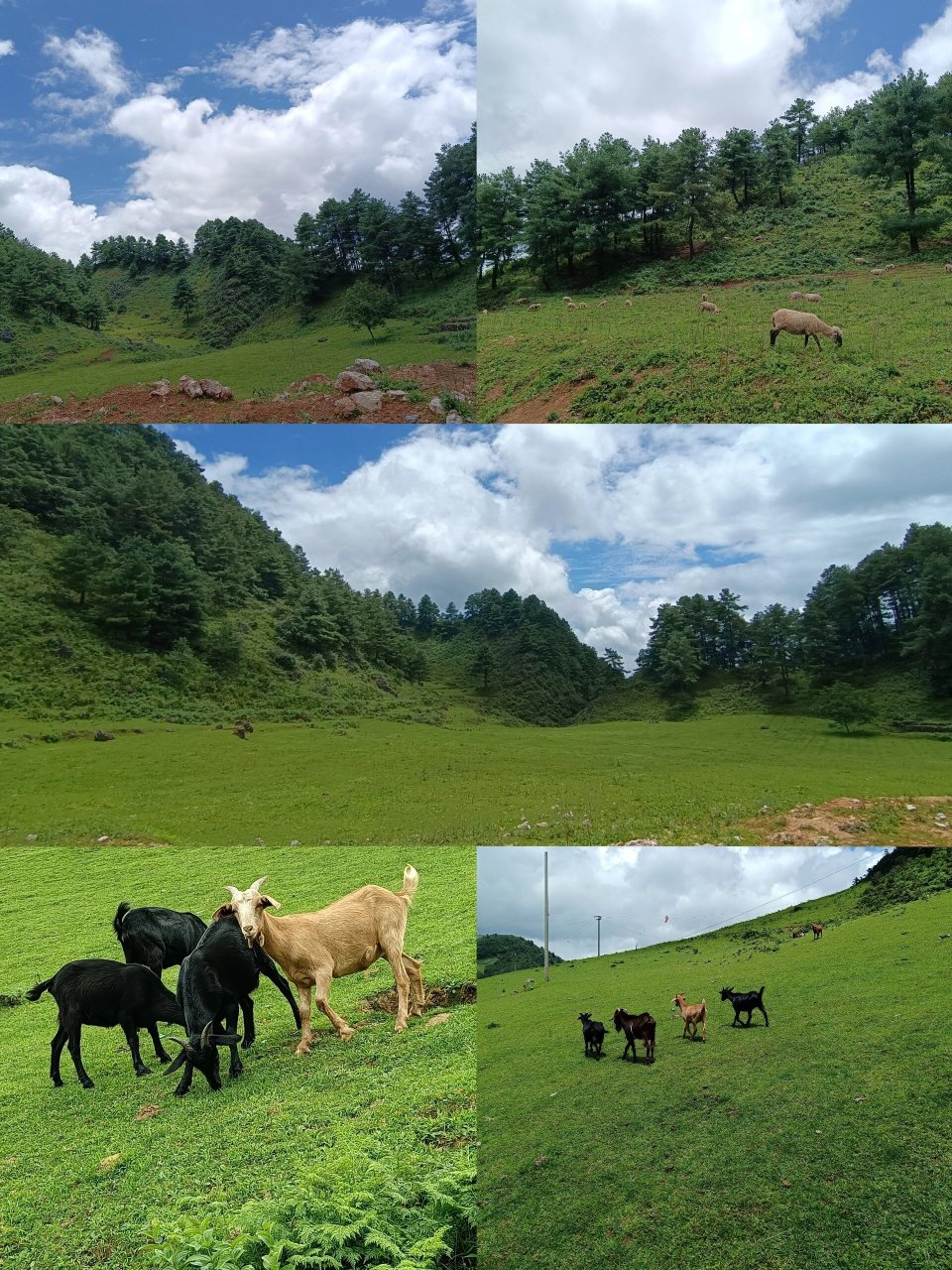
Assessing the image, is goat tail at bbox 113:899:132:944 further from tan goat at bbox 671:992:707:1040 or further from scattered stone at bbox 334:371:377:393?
scattered stone at bbox 334:371:377:393

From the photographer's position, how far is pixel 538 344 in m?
19.5

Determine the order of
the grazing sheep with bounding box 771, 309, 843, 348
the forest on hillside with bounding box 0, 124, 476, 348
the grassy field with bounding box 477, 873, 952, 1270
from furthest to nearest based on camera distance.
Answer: the forest on hillside with bounding box 0, 124, 476, 348 < the grazing sheep with bounding box 771, 309, 843, 348 < the grassy field with bounding box 477, 873, 952, 1270

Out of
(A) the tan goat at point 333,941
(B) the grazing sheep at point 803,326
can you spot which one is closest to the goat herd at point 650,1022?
(A) the tan goat at point 333,941

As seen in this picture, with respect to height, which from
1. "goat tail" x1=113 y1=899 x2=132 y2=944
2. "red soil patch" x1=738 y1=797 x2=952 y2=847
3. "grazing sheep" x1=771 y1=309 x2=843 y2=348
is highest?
"grazing sheep" x1=771 y1=309 x2=843 y2=348

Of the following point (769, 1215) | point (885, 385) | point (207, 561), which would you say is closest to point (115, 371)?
point (207, 561)

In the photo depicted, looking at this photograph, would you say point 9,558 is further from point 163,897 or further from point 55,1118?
point 55,1118

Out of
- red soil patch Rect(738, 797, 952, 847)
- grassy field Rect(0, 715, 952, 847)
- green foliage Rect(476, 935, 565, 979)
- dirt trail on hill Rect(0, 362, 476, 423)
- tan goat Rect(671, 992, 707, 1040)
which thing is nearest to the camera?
green foliage Rect(476, 935, 565, 979)

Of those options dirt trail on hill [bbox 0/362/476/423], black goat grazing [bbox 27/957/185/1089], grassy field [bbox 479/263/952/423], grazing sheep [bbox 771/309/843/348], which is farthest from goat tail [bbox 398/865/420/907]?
grazing sheep [bbox 771/309/843/348]

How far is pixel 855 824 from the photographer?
52.6 ft

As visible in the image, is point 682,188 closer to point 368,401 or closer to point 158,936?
point 368,401

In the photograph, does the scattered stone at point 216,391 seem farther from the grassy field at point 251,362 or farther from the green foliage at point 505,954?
the green foliage at point 505,954

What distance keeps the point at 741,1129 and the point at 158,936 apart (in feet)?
19.0

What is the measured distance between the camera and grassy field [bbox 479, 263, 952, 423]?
16.1 meters

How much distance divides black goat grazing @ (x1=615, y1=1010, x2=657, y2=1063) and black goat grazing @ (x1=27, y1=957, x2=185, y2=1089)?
196 inches
